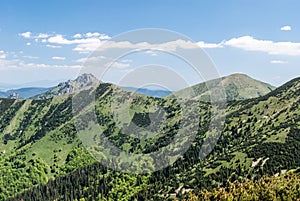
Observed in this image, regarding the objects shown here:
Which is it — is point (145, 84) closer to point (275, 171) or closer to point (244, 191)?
point (244, 191)

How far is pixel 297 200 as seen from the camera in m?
94.4

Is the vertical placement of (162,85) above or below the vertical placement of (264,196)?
above

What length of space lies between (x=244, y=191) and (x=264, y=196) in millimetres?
7707

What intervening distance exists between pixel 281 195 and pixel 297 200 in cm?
1195

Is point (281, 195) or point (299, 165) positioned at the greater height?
point (281, 195)

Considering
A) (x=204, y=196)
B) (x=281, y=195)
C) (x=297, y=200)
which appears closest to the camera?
(x=297, y=200)

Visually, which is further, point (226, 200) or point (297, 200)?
point (226, 200)

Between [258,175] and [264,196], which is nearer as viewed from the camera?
[264,196]

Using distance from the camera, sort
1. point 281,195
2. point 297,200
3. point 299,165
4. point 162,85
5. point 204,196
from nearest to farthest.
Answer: point 162,85, point 297,200, point 281,195, point 204,196, point 299,165

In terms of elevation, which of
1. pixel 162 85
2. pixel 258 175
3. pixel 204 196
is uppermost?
pixel 162 85

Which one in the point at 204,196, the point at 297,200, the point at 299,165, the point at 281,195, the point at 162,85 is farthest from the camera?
the point at 299,165

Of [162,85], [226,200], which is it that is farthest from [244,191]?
[162,85]

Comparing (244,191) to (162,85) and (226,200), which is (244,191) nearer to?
(226,200)

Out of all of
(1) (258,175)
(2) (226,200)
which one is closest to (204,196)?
(2) (226,200)
